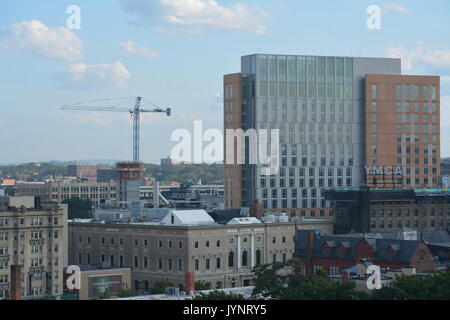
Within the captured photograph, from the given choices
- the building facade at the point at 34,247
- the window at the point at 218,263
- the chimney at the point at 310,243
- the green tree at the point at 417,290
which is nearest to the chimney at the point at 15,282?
the building facade at the point at 34,247

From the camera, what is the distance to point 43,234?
14225 centimetres

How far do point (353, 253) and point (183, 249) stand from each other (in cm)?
2218

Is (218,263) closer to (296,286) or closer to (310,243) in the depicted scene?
(310,243)

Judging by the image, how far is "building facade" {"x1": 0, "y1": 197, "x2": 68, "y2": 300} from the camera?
137625mm

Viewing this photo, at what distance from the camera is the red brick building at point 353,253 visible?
13575 centimetres

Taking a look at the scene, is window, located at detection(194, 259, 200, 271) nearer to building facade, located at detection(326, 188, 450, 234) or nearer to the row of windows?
building facade, located at detection(326, 188, 450, 234)

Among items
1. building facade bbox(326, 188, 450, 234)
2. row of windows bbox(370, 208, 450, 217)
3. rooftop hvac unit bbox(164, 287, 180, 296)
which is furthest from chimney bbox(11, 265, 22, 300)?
row of windows bbox(370, 208, 450, 217)

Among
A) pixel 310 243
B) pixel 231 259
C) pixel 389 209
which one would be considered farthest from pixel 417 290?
pixel 389 209

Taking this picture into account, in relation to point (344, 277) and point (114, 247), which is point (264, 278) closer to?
point (344, 277)

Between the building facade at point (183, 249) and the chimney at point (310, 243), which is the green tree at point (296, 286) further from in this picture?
the building facade at point (183, 249)

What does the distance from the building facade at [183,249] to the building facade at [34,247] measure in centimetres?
1365
